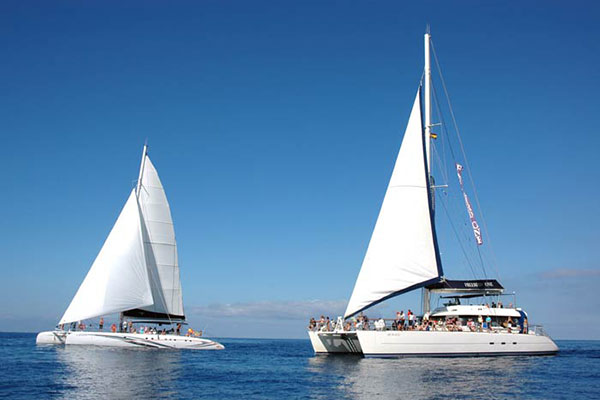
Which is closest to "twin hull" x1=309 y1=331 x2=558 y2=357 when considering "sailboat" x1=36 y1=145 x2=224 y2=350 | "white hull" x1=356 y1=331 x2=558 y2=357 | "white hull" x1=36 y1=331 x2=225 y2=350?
"white hull" x1=356 y1=331 x2=558 y2=357

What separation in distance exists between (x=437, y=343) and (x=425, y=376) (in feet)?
24.7

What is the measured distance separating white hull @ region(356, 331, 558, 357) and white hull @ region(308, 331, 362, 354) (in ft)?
9.20

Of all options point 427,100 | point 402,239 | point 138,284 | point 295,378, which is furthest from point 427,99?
A: point 138,284

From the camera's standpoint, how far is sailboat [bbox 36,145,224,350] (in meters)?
45.6

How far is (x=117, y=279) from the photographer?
45969 millimetres

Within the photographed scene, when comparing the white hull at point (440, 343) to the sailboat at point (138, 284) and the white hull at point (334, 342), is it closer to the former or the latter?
the white hull at point (334, 342)

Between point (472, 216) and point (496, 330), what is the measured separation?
7.74 metres

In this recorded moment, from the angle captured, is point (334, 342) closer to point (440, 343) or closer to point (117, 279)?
point (440, 343)

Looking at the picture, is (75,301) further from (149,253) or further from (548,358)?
(548,358)

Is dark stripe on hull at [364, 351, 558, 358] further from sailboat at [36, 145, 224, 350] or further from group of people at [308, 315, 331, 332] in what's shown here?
sailboat at [36, 145, 224, 350]

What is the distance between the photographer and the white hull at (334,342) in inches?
1452

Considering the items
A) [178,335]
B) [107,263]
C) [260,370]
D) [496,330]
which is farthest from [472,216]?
[107,263]

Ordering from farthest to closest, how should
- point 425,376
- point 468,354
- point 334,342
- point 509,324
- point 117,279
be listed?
point 117,279, point 334,342, point 509,324, point 468,354, point 425,376

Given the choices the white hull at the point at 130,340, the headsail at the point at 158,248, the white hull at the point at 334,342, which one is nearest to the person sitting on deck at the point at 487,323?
the white hull at the point at 334,342
